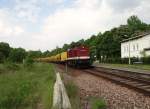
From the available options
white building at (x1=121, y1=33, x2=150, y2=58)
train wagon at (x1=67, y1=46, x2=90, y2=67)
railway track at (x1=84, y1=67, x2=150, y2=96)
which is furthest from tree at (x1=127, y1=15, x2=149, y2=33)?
railway track at (x1=84, y1=67, x2=150, y2=96)

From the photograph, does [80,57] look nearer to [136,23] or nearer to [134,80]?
[134,80]

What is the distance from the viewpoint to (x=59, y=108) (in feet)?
20.8

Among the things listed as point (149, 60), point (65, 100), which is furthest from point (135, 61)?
point (65, 100)

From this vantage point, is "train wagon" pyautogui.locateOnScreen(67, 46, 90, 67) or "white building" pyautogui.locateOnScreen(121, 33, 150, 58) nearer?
"train wagon" pyautogui.locateOnScreen(67, 46, 90, 67)

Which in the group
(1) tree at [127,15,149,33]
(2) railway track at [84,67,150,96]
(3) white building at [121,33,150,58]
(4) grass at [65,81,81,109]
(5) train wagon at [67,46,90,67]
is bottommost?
(4) grass at [65,81,81,109]

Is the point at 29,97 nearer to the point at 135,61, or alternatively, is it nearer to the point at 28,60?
the point at 28,60

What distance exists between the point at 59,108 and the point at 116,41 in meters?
88.9

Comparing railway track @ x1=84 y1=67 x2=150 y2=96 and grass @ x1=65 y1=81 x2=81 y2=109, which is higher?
railway track @ x1=84 y1=67 x2=150 y2=96

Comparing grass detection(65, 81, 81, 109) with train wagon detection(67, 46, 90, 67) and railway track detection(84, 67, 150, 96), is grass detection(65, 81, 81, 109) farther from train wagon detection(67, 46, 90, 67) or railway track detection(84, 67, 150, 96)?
train wagon detection(67, 46, 90, 67)

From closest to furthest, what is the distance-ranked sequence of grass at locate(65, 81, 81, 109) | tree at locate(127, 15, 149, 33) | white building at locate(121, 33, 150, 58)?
grass at locate(65, 81, 81, 109)
white building at locate(121, 33, 150, 58)
tree at locate(127, 15, 149, 33)

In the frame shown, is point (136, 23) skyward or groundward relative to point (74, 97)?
skyward

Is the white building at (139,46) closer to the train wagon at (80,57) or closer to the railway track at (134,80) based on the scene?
the train wagon at (80,57)

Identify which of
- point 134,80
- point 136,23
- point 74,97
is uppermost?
point 136,23

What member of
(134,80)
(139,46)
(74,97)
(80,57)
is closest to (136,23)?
(139,46)
